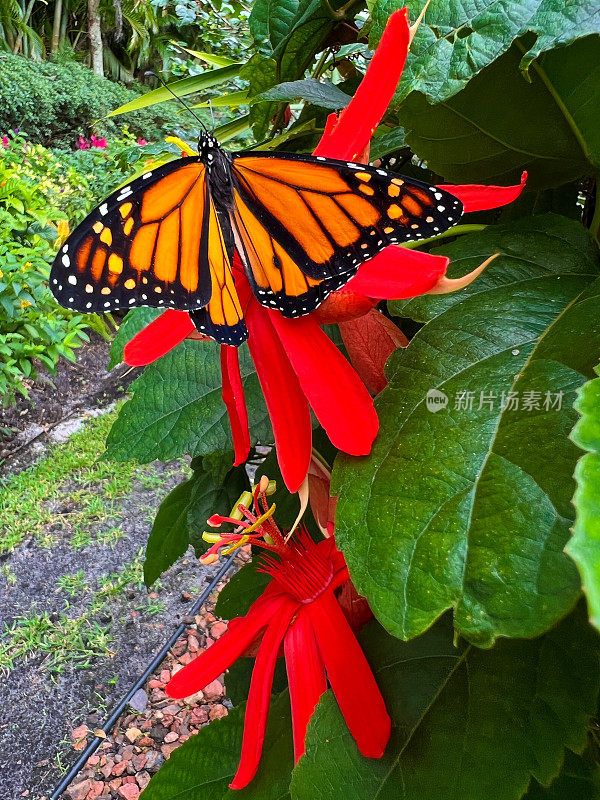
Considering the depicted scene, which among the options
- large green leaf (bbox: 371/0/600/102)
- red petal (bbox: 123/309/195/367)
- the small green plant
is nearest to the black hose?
the small green plant

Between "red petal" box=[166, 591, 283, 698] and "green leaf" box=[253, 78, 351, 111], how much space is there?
0.33 meters

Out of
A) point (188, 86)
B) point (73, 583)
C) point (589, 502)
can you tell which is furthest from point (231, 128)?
point (73, 583)

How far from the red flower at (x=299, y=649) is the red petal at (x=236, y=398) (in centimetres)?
5

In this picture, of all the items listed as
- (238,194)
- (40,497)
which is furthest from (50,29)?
(238,194)

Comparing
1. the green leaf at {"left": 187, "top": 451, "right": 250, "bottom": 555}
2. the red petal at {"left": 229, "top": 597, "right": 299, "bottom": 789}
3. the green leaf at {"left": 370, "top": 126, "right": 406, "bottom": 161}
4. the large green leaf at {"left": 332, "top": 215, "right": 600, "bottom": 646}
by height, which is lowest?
the green leaf at {"left": 187, "top": 451, "right": 250, "bottom": 555}

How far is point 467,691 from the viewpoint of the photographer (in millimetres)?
356

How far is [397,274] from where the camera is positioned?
0.30 m

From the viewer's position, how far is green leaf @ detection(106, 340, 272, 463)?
0.51 m

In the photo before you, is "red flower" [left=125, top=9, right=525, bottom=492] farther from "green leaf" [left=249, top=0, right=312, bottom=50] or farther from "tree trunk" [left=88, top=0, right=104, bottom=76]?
"tree trunk" [left=88, top=0, right=104, bottom=76]

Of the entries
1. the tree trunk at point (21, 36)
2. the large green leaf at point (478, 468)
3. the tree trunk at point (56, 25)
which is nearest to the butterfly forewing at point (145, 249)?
the large green leaf at point (478, 468)

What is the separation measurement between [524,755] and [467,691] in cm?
4

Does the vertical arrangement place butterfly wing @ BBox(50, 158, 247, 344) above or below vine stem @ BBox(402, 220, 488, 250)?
above

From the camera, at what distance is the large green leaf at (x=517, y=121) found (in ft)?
1.07

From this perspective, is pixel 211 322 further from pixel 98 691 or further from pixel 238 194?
pixel 98 691
